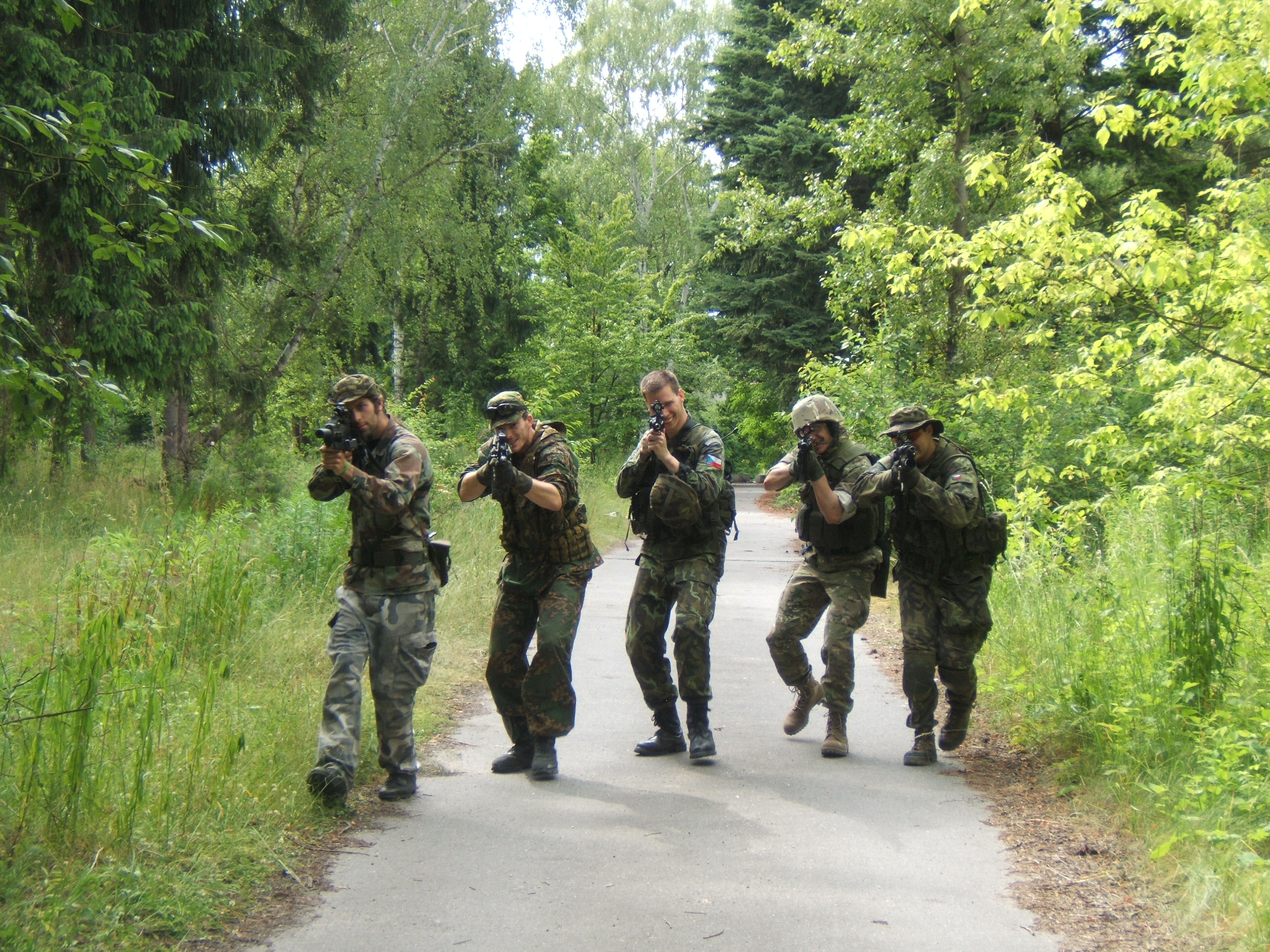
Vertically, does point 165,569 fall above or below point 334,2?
below

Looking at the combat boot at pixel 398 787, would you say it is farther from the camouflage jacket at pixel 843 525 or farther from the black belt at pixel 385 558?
the camouflage jacket at pixel 843 525

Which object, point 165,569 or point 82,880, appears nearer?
point 82,880

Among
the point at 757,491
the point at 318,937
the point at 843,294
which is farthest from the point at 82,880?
the point at 757,491

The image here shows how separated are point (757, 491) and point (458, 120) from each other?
20797mm

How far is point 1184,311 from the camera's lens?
713 cm

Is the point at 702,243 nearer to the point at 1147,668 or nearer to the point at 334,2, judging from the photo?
the point at 334,2

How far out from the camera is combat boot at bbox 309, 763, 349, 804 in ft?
15.8

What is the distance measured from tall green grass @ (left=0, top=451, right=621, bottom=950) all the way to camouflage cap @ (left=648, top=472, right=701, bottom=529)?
2.01 metres

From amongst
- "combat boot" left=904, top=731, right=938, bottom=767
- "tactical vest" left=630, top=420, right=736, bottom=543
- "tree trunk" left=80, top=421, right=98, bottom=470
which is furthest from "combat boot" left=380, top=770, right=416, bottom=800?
"tree trunk" left=80, top=421, right=98, bottom=470

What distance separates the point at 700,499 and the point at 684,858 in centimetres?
208

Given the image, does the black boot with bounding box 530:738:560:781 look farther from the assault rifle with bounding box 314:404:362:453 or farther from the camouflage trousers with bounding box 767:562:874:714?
the assault rifle with bounding box 314:404:362:453

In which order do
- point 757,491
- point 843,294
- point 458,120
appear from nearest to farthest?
point 843,294 → point 458,120 → point 757,491

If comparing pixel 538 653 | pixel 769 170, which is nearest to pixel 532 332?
pixel 769 170

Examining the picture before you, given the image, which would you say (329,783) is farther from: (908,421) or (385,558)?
(908,421)
